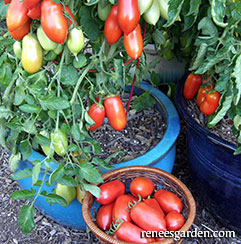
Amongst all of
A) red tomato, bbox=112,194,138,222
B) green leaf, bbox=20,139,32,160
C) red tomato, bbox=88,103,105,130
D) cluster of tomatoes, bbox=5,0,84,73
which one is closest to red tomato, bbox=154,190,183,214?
red tomato, bbox=112,194,138,222

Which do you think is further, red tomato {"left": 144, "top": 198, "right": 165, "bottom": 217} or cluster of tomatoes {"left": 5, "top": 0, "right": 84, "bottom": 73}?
red tomato {"left": 144, "top": 198, "right": 165, "bottom": 217}

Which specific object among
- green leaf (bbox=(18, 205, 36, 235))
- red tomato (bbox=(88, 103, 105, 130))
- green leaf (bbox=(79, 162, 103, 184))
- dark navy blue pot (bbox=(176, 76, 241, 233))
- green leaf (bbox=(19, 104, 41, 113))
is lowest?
dark navy blue pot (bbox=(176, 76, 241, 233))

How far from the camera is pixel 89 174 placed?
3.20ft

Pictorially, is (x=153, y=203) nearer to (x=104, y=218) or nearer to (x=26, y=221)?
(x=104, y=218)

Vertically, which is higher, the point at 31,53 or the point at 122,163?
the point at 31,53

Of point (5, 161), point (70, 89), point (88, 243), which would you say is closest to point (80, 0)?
point (70, 89)

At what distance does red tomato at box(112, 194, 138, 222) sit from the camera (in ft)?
3.46

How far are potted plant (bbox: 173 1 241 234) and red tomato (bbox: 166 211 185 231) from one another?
0.30m

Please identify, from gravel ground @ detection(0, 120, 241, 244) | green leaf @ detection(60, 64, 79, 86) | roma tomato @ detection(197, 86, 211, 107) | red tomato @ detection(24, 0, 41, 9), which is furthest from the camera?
gravel ground @ detection(0, 120, 241, 244)

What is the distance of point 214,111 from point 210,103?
0.05 metres

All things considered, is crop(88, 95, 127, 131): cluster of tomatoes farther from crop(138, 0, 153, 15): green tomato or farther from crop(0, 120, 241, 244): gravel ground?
crop(0, 120, 241, 244): gravel ground

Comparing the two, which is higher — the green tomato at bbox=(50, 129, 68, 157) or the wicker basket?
the green tomato at bbox=(50, 129, 68, 157)

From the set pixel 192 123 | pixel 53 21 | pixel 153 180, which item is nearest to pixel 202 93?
pixel 192 123

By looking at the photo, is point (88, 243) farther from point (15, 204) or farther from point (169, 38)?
point (169, 38)
